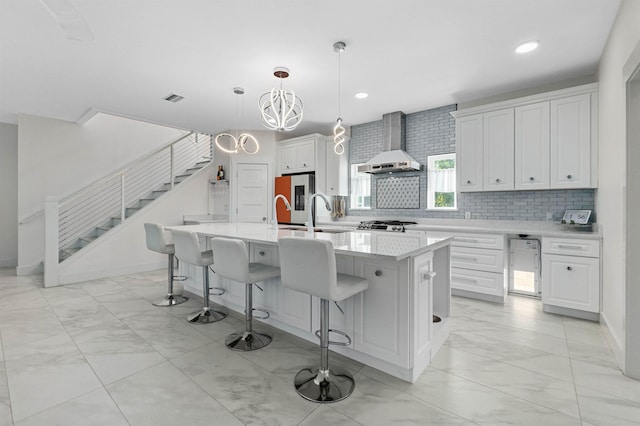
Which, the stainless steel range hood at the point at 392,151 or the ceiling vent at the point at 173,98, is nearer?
the ceiling vent at the point at 173,98

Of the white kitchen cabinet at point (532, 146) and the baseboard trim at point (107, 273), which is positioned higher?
the white kitchen cabinet at point (532, 146)

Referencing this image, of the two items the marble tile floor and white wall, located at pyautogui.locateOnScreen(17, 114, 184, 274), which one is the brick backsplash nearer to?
the marble tile floor

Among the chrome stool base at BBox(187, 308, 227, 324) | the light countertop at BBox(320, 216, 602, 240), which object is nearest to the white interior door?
the light countertop at BBox(320, 216, 602, 240)

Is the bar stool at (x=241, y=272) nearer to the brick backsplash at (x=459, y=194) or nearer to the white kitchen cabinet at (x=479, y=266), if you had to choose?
the white kitchen cabinet at (x=479, y=266)

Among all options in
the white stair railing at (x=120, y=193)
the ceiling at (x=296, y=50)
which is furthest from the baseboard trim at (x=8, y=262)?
the ceiling at (x=296, y=50)

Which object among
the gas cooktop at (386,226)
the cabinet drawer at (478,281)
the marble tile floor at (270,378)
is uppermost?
the gas cooktop at (386,226)

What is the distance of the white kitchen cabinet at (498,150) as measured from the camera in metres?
3.92

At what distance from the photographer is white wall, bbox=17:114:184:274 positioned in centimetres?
522

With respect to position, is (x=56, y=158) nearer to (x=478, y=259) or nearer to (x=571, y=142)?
(x=478, y=259)

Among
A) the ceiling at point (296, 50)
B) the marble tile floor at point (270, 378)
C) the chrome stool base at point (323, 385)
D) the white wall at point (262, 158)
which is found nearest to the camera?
the marble tile floor at point (270, 378)

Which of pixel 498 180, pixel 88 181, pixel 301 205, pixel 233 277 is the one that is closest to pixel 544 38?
pixel 498 180

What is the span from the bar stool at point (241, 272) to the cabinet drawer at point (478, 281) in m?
2.64

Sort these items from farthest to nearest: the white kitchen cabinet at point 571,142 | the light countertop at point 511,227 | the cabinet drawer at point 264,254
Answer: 1. the white kitchen cabinet at point 571,142
2. the light countertop at point 511,227
3. the cabinet drawer at point 264,254

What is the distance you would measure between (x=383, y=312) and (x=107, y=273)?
16.8ft
